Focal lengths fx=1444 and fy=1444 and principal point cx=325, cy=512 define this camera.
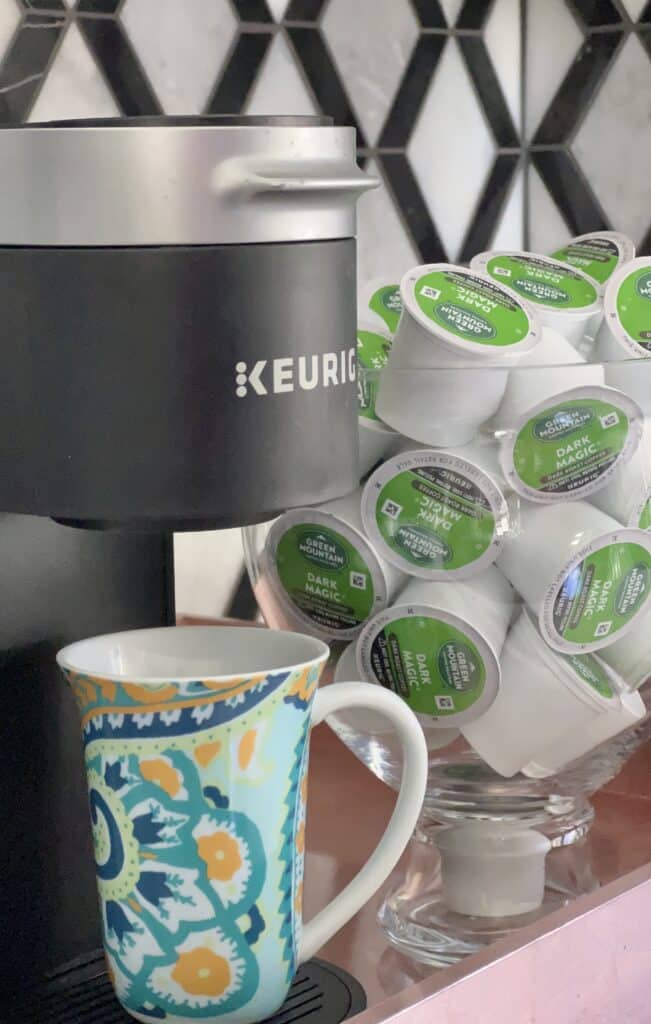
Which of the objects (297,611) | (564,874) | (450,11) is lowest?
(564,874)

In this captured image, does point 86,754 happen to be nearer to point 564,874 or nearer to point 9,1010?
point 9,1010

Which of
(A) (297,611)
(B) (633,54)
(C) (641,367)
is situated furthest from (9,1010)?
(B) (633,54)

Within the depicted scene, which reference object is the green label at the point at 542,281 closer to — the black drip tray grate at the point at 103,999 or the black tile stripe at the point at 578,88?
the black drip tray grate at the point at 103,999

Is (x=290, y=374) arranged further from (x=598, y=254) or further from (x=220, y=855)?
(x=598, y=254)

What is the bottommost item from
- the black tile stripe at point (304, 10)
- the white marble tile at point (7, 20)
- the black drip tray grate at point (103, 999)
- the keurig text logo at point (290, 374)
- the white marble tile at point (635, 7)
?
the black drip tray grate at point (103, 999)

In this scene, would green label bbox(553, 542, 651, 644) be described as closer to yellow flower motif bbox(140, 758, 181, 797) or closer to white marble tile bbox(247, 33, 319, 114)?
yellow flower motif bbox(140, 758, 181, 797)

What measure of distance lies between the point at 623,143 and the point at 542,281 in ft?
1.37

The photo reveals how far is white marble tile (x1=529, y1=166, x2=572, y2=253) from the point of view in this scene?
100 centimetres

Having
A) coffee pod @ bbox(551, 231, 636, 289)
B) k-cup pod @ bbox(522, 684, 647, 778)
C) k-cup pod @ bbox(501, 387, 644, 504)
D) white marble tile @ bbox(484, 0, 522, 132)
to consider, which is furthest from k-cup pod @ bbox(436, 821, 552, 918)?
white marble tile @ bbox(484, 0, 522, 132)

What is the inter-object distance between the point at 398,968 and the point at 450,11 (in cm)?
64

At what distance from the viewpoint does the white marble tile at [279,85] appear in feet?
2.68

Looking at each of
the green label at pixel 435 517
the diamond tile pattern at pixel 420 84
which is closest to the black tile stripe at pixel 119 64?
the diamond tile pattern at pixel 420 84

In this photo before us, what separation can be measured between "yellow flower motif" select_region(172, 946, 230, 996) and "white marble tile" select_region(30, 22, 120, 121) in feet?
1.43

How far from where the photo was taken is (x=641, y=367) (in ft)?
1.69
